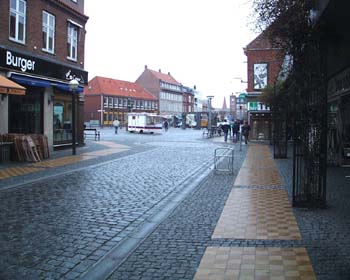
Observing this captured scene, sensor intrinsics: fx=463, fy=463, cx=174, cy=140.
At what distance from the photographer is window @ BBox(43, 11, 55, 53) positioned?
21.4m

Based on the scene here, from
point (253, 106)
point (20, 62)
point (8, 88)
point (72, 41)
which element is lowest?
point (8, 88)

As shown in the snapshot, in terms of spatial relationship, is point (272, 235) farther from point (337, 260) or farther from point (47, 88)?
point (47, 88)

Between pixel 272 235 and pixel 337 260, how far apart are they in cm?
138

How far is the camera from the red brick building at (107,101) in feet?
322

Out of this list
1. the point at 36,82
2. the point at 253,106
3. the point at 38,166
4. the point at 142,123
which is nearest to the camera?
the point at 38,166

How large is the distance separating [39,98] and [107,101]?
78.6 metres

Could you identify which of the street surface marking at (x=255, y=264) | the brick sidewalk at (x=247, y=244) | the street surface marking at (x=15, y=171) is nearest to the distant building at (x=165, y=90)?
the street surface marking at (x=15, y=171)

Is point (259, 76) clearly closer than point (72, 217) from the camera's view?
No

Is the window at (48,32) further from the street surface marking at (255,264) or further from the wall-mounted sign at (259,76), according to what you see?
the wall-mounted sign at (259,76)

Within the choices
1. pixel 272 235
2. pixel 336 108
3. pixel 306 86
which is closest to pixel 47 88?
pixel 336 108

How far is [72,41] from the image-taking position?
80.8ft

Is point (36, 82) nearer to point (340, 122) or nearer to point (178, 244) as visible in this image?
point (340, 122)

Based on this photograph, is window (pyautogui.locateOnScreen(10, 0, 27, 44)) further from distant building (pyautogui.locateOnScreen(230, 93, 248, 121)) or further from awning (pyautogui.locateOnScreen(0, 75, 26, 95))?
distant building (pyautogui.locateOnScreen(230, 93, 248, 121))

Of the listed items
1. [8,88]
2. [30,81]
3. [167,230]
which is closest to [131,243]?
[167,230]
